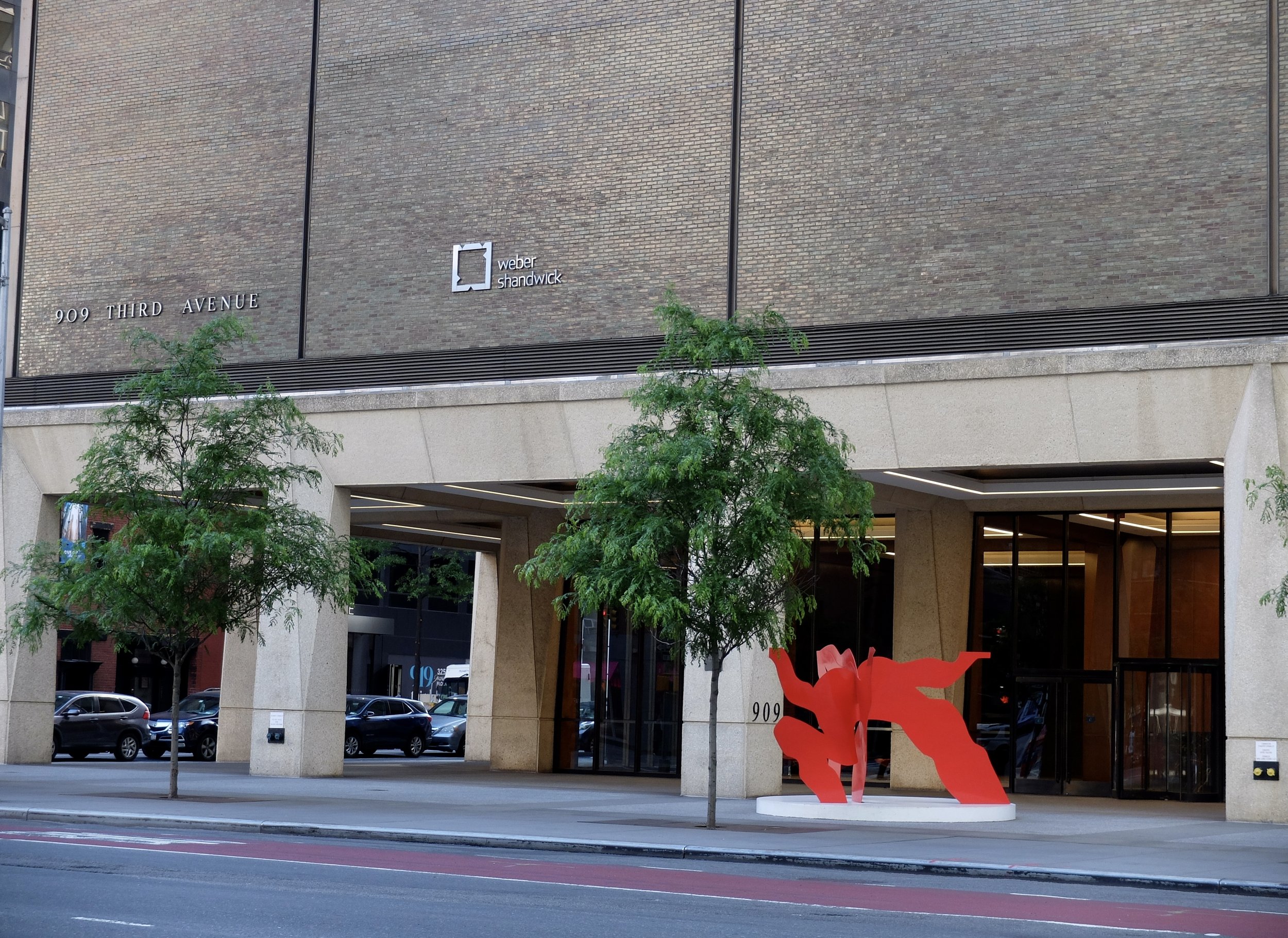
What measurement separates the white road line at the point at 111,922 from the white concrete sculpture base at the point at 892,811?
12807 mm

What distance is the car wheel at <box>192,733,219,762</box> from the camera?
→ 1517 inches

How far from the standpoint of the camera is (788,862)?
16688mm

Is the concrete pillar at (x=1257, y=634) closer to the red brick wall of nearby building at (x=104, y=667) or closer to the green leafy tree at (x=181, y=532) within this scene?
the green leafy tree at (x=181, y=532)

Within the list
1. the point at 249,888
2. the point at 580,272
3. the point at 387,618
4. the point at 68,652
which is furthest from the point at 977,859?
the point at 387,618

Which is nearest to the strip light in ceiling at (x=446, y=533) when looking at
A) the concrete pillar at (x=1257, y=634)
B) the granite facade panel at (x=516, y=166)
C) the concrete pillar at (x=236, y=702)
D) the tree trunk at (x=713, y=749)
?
the concrete pillar at (x=236, y=702)

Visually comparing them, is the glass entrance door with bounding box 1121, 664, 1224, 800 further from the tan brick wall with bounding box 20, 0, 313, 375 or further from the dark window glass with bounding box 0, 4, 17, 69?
the dark window glass with bounding box 0, 4, 17, 69

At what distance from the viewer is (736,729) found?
26.6 m

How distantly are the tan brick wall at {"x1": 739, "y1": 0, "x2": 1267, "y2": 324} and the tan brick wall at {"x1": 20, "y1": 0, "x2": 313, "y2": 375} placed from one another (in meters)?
9.35

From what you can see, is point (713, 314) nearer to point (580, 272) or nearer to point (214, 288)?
point (580, 272)

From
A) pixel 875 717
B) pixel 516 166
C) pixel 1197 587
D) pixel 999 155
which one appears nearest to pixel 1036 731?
pixel 1197 587

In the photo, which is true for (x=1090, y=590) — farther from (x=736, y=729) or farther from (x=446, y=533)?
(x=446, y=533)

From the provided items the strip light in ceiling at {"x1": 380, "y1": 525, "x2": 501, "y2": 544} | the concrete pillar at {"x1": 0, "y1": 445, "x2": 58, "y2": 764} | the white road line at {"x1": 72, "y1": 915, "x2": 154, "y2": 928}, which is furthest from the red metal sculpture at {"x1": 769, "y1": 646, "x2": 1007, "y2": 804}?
the strip light in ceiling at {"x1": 380, "y1": 525, "x2": 501, "y2": 544}

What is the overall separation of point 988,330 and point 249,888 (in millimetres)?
15917

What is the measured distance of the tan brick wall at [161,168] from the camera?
31.5 meters
